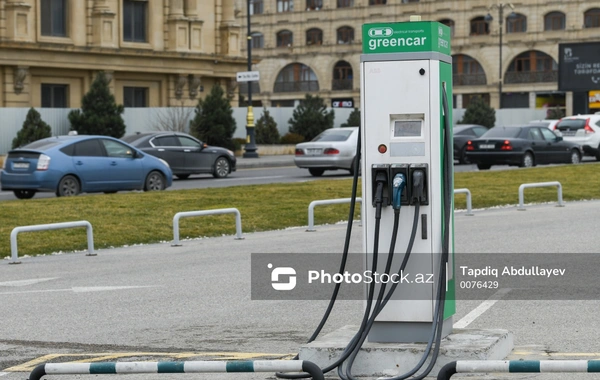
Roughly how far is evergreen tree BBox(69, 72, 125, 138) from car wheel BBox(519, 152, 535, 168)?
18.3 metres

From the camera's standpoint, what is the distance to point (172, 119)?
4966cm

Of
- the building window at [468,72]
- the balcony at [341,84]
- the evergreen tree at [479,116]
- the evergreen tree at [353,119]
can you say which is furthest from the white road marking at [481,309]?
the balcony at [341,84]

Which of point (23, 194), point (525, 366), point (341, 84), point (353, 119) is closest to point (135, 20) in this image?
point (353, 119)

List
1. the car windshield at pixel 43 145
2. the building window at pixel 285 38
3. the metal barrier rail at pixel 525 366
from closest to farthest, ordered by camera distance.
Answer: the metal barrier rail at pixel 525 366
the car windshield at pixel 43 145
the building window at pixel 285 38

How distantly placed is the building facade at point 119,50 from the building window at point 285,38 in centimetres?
3484

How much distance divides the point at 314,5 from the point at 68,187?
69078 mm

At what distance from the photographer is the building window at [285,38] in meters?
92.7

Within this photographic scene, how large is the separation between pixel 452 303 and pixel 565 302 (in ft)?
10.1

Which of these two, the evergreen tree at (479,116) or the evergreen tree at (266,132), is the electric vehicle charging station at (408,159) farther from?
the evergreen tree at (479,116)

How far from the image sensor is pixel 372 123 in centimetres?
730

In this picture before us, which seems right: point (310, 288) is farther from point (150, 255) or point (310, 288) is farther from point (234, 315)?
point (150, 255)

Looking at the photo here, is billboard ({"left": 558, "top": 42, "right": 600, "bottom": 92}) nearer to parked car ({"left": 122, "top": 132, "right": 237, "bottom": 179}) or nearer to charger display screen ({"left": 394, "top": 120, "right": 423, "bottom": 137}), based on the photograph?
parked car ({"left": 122, "top": 132, "right": 237, "bottom": 179})

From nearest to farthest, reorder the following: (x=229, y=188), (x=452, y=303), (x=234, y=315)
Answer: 1. (x=452, y=303)
2. (x=234, y=315)
3. (x=229, y=188)

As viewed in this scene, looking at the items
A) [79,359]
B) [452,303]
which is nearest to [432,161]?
[452,303]
